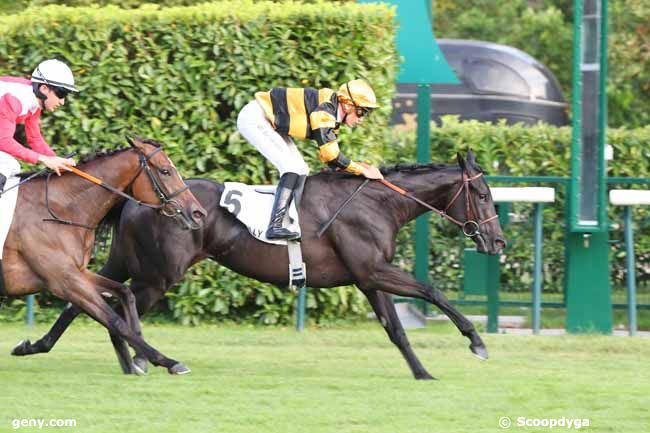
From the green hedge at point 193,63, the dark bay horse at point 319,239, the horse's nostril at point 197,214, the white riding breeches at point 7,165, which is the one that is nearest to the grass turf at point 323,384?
the dark bay horse at point 319,239

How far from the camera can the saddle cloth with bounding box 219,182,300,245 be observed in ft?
28.8

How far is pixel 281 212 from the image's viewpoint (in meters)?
8.73

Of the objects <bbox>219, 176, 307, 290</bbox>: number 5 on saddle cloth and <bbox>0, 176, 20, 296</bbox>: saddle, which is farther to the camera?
<bbox>219, 176, 307, 290</bbox>: number 5 on saddle cloth

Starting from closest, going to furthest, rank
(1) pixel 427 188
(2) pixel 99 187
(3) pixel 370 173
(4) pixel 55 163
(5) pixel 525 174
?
1. (4) pixel 55 163
2. (2) pixel 99 187
3. (3) pixel 370 173
4. (1) pixel 427 188
5. (5) pixel 525 174

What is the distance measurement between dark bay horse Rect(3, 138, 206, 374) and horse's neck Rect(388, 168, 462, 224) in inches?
62.2

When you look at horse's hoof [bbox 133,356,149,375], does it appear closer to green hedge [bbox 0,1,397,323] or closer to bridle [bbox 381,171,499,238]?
bridle [bbox 381,171,499,238]

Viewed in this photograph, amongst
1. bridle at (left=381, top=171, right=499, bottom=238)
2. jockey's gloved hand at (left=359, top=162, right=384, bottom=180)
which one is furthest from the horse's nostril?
bridle at (left=381, top=171, right=499, bottom=238)

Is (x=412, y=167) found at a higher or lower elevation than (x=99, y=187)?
higher

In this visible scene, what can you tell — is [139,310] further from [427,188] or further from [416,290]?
Answer: [427,188]

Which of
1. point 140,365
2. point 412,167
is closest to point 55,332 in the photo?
point 140,365

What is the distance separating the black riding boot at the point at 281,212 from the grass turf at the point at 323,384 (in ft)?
3.20

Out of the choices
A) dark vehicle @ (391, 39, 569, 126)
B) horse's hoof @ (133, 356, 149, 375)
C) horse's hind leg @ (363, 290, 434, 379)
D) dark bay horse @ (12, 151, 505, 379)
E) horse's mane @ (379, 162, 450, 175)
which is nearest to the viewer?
horse's hoof @ (133, 356, 149, 375)

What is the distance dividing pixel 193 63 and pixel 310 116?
2.56 m

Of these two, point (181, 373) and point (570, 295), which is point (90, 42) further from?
point (570, 295)
